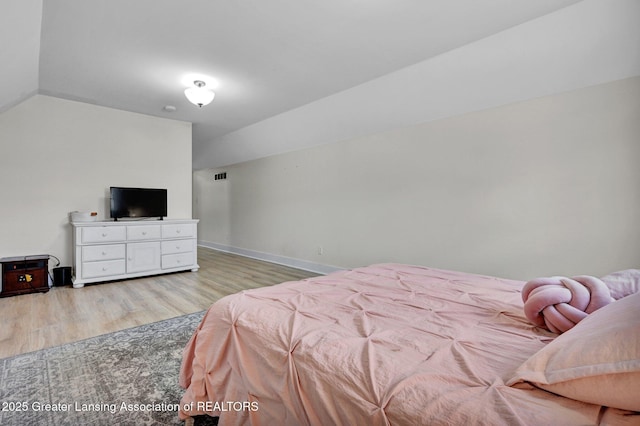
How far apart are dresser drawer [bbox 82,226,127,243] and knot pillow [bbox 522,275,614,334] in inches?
194

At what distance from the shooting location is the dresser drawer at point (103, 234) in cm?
408

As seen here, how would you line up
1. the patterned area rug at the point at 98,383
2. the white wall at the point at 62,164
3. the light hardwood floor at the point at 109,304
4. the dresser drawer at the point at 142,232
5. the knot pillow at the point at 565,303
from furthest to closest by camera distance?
the dresser drawer at the point at 142,232 → the white wall at the point at 62,164 → the light hardwood floor at the point at 109,304 → the patterned area rug at the point at 98,383 → the knot pillow at the point at 565,303

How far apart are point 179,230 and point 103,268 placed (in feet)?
3.81

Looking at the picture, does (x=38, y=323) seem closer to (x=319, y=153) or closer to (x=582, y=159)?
(x=319, y=153)

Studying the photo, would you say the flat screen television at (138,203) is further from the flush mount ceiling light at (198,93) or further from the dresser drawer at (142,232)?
the flush mount ceiling light at (198,93)

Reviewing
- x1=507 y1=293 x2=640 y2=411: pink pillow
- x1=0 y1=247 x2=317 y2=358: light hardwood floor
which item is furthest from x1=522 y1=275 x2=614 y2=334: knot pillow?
x1=0 y1=247 x2=317 y2=358: light hardwood floor

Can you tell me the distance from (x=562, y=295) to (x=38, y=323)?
4033 mm

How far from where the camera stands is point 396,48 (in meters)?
2.91

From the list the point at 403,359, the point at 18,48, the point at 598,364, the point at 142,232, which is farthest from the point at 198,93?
the point at 598,364

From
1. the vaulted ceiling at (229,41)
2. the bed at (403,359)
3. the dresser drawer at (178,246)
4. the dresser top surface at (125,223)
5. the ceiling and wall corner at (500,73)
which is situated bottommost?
the dresser drawer at (178,246)

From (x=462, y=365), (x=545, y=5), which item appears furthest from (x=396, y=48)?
(x=462, y=365)

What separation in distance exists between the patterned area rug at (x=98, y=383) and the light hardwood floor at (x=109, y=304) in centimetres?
32

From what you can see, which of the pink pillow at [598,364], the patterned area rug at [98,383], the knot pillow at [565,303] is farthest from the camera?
the patterned area rug at [98,383]

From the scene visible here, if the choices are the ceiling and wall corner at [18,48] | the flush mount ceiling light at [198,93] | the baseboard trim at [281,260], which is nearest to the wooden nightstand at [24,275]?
the ceiling and wall corner at [18,48]
